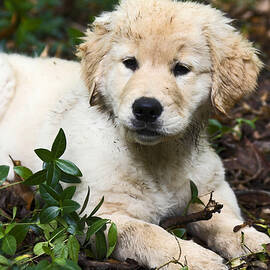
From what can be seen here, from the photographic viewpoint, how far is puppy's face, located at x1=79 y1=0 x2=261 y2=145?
3.24 meters

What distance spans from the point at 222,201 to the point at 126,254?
89cm

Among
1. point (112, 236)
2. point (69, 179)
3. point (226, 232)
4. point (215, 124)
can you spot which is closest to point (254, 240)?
point (226, 232)

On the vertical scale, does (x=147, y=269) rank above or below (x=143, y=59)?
below

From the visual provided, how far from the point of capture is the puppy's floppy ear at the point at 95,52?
12.0ft

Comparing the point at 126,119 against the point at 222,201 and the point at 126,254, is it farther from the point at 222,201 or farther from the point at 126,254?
the point at 222,201

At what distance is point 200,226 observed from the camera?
12.4 feet

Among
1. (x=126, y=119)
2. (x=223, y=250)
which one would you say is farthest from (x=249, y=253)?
(x=126, y=119)

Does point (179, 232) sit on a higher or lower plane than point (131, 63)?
lower

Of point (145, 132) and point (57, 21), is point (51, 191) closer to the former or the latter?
point (145, 132)

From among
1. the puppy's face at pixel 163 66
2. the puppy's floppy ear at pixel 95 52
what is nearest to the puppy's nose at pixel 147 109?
the puppy's face at pixel 163 66

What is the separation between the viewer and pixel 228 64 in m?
3.58

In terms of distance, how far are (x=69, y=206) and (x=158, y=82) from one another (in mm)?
863

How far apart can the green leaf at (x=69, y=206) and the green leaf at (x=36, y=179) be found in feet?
0.74

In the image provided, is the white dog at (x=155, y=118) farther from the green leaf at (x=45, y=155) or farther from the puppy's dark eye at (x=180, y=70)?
the green leaf at (x=45, y=155)
